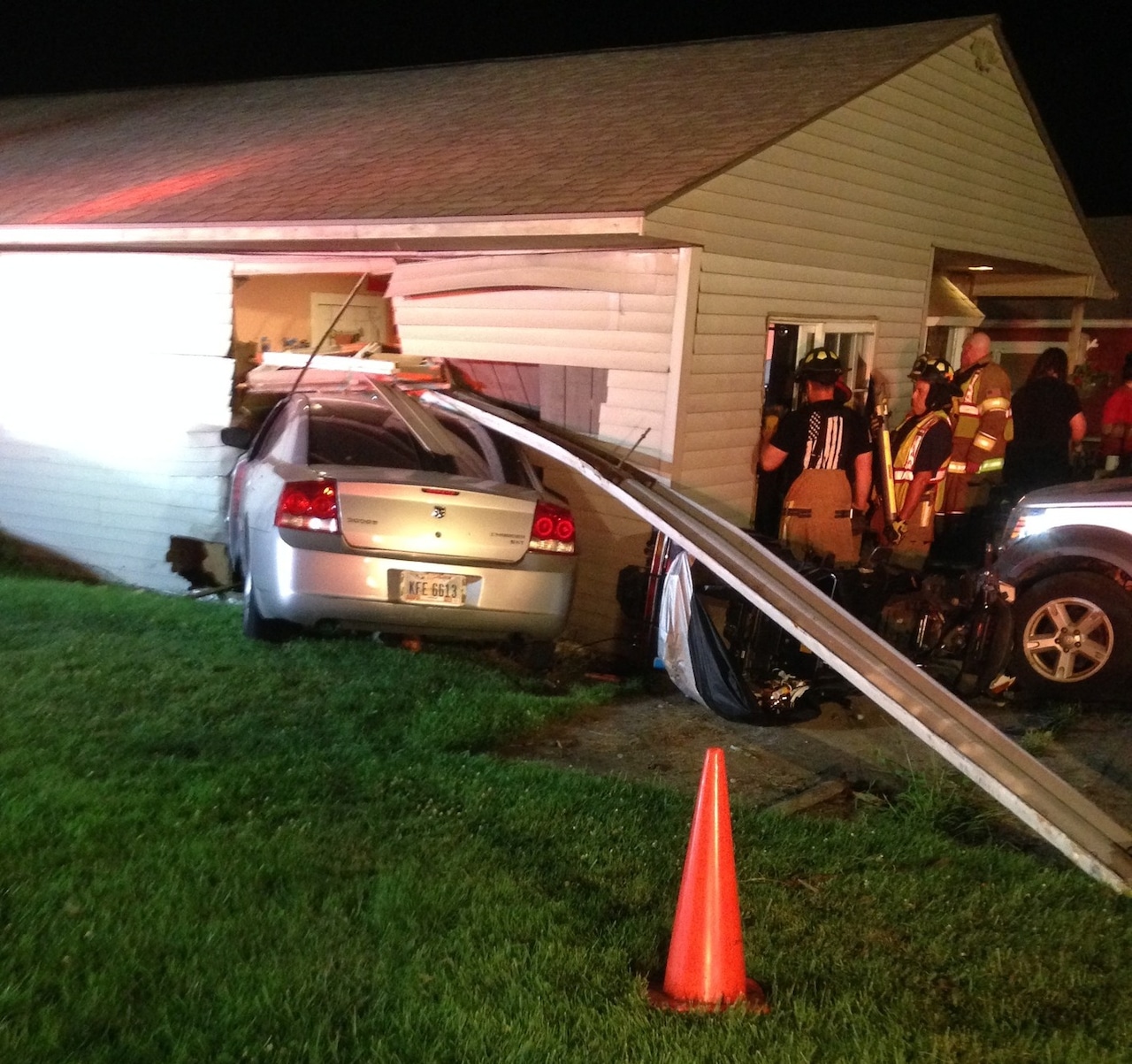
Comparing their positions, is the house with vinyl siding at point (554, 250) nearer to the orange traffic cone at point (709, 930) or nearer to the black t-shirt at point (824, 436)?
the black t-shirt at point (824, 436)

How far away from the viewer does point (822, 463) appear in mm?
7414

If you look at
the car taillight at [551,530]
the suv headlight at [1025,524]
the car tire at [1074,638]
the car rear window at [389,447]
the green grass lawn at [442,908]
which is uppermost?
the car rear window at [389,447]

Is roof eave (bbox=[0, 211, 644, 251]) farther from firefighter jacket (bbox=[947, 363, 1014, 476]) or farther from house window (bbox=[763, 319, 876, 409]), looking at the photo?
firefighter jacket (bbox=[947, 363, 1014, 476])

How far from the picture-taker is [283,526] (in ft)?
21.1

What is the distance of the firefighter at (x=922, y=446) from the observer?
8.13 metres

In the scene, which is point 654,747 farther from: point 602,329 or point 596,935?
point 602,329

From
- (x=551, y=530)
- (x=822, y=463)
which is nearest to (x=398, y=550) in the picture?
(x=551, y=530)

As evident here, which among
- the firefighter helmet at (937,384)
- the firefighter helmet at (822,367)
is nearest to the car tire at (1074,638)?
the firefighter helmet at (937,384)

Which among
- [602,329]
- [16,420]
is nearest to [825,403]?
[602,329]

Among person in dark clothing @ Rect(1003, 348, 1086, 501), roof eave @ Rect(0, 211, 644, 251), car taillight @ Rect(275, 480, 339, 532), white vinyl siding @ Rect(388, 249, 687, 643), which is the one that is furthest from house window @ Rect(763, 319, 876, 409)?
car taillight @ Rect(275, 480, 339, 532)

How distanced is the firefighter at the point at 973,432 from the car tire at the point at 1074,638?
6.81 feet

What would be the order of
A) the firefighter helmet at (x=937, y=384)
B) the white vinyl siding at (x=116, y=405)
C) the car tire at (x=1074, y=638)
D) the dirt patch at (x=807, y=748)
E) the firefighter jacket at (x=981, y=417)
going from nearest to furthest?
1. the dirt patch at (x=807, y=748)
2. the car tire at (x=1074, y=638)
3. the firefighter helmet at (x=937, y=384)
4. the firefighter jacket at (x=981, y=417)
5. the white vinyl siding at (x=116, y=405)

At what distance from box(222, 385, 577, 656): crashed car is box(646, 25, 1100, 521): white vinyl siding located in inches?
56.7

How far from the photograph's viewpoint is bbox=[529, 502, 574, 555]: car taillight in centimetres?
668
